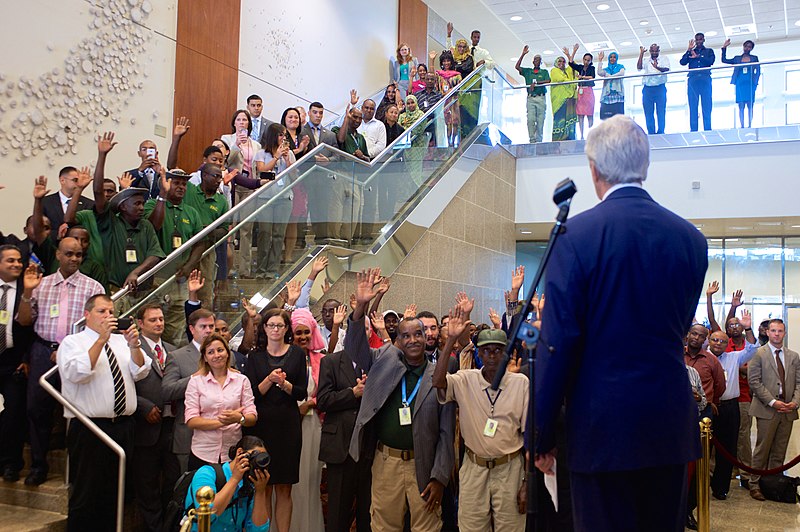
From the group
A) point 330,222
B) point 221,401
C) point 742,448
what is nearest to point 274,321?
point 221,401

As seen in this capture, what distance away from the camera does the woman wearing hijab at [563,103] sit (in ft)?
41.0

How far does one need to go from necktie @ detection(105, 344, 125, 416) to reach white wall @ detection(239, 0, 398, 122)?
7.36 m

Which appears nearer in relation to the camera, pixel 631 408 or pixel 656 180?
pixel 631 408

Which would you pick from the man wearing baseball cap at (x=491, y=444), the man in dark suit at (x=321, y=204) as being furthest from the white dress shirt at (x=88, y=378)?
the man in dark suit at (x=321, y=204)

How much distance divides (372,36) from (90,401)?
12.3 m

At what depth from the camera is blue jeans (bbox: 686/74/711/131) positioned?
1176cm

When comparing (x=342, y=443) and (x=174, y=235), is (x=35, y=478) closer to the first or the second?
(x=342, y=443)

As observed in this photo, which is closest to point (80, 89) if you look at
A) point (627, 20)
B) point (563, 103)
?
point (563, 103)

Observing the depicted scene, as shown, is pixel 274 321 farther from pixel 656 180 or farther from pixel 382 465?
pixel 656 180

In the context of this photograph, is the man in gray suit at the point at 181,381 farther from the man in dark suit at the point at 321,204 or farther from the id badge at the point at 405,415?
the man in dark suit at the point at 321,204

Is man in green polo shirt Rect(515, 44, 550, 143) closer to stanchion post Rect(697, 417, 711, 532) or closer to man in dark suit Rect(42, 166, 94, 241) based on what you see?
stanchion post Rect(697, 417, 711, 532)

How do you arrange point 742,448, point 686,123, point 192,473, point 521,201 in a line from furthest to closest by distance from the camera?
point 521,201 → point 686,123 → point 742,448 → point 192,473

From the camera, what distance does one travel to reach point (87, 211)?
594 cm

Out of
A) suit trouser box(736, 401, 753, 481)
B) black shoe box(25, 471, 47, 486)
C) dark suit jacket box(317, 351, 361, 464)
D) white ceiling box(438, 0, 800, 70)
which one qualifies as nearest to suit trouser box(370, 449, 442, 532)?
dark suit jacket box(317, 351, 361, 464)
